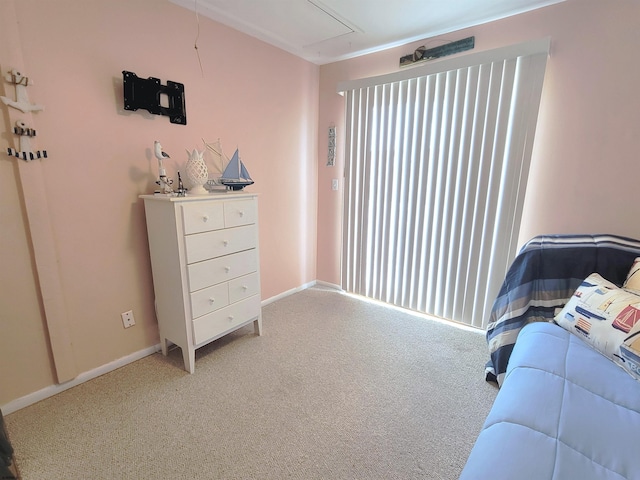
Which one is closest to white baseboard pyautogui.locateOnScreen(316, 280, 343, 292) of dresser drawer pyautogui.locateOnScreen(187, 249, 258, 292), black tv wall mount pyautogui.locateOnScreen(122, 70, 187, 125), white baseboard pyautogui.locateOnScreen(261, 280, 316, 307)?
white baseboard pyautogui.locateOnScreen(261, 280, 316, 307)

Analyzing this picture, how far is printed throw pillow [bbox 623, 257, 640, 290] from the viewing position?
4.48 feet

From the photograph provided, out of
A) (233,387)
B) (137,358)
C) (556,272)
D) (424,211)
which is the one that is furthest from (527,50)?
(137,358)

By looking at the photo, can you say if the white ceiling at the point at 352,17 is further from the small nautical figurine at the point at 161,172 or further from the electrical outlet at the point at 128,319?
the electrical outlet at the point at 128,319

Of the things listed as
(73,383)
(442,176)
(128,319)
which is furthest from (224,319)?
(442,176)

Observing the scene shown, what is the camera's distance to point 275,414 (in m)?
1.57

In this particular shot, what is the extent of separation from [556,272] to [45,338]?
2.89 m

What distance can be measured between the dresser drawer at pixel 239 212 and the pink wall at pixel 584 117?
78.8 inches

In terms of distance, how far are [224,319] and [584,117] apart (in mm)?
2705

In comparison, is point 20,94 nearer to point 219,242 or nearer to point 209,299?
point 219,242

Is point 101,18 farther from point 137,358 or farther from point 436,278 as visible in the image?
point 436,278

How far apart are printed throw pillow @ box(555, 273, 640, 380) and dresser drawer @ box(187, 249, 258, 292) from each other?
189cm

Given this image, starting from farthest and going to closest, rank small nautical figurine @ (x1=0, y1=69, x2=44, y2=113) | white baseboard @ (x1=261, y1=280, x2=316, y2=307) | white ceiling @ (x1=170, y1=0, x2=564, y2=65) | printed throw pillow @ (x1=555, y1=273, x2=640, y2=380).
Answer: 1. white baseboard @ (x1=261, y1=280, x2=316, y2=307)
2. white ceiling @ (x1=170, y1=0, x2=564, y2=65)
3. small nautical figurine @ (x1=0, y1=69, x2=44, y2=113)
4. printed throw pillow @ (x1=555, y1=273, x2=640, y2=380)

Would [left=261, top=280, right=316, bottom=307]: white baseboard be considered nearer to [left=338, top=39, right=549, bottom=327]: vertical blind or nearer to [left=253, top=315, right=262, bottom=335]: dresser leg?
[left=253, top=315, right=262, bottom=335]: dresser leg

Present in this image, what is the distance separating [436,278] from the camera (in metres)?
2.52
